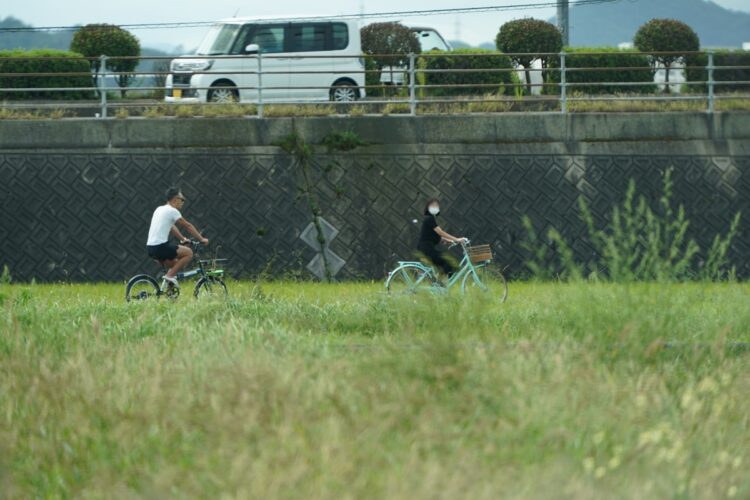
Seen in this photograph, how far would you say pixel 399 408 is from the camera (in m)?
7.77

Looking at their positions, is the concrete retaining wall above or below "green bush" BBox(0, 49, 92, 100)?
below

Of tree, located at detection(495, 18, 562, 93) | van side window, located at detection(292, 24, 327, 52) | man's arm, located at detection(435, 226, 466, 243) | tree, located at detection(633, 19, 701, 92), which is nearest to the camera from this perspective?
man's arm, located at detection(435, 226, 466, 243)

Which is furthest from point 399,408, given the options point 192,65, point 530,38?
point 530,38

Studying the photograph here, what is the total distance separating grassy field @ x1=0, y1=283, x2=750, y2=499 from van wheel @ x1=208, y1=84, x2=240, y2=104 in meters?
13.5

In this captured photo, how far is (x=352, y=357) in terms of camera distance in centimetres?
924

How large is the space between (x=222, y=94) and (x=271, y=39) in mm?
1933

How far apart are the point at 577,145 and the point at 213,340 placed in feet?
48.5

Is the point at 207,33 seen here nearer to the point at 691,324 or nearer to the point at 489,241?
the point at 489,241

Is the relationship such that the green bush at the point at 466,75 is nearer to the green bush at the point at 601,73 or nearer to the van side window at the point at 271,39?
the green bush at the point at 601,73

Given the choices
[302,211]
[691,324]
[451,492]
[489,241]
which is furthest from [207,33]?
[451,492]

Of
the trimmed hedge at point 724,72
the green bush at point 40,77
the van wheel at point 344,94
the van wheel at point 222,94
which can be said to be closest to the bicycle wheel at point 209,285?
the van wheel at point 222,94

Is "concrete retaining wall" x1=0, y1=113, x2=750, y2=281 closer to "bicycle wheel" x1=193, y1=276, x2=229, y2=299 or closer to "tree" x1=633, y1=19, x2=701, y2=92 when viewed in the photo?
"bicycle wheel" x1=193, y1=276, x2=229, y2=299

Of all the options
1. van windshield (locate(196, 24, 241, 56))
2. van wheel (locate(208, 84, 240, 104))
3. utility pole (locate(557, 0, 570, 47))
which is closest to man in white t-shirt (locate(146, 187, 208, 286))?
van wheel (locate(208, 84, 240, 104))

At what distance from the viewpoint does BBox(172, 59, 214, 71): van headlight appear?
2516 centimetres
